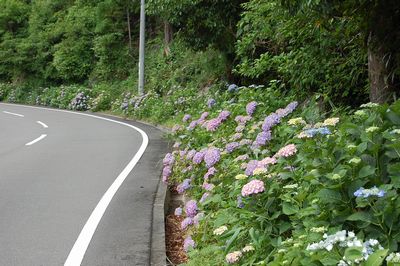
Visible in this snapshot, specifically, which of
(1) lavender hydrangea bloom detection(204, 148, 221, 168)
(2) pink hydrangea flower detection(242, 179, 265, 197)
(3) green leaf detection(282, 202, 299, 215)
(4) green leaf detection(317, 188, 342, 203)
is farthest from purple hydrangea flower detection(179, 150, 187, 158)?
(4) green leaf detection(317, 188, 342, 203)

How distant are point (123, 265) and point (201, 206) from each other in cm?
102

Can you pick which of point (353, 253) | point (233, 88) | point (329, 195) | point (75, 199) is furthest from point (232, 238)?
point (233, 88)

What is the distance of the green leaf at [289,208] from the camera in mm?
3580

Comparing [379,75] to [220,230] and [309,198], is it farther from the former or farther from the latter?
[220,230]

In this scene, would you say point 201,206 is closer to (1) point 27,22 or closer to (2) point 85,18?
(2) point 85,18

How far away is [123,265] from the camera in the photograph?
486cm

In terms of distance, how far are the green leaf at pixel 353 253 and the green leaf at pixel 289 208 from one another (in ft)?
3.38

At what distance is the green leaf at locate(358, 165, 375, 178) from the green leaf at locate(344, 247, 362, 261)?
2.95ft

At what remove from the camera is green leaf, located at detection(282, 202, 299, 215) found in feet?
11.7

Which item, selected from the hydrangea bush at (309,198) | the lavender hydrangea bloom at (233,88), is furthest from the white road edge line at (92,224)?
the lavender hydrangea bloom at (233,88)

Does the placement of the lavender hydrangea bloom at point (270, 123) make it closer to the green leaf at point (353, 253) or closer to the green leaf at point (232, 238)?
the green leaf at point (232, 238)

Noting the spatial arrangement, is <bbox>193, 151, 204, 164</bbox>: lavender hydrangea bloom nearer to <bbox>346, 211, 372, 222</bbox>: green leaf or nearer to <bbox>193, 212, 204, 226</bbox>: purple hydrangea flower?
<bbox>193, 212, 204, 226</bbox>: purple hydrangea flower

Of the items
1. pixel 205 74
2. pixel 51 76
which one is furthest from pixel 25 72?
pixel 205 74

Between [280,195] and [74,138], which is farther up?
[280,195]
